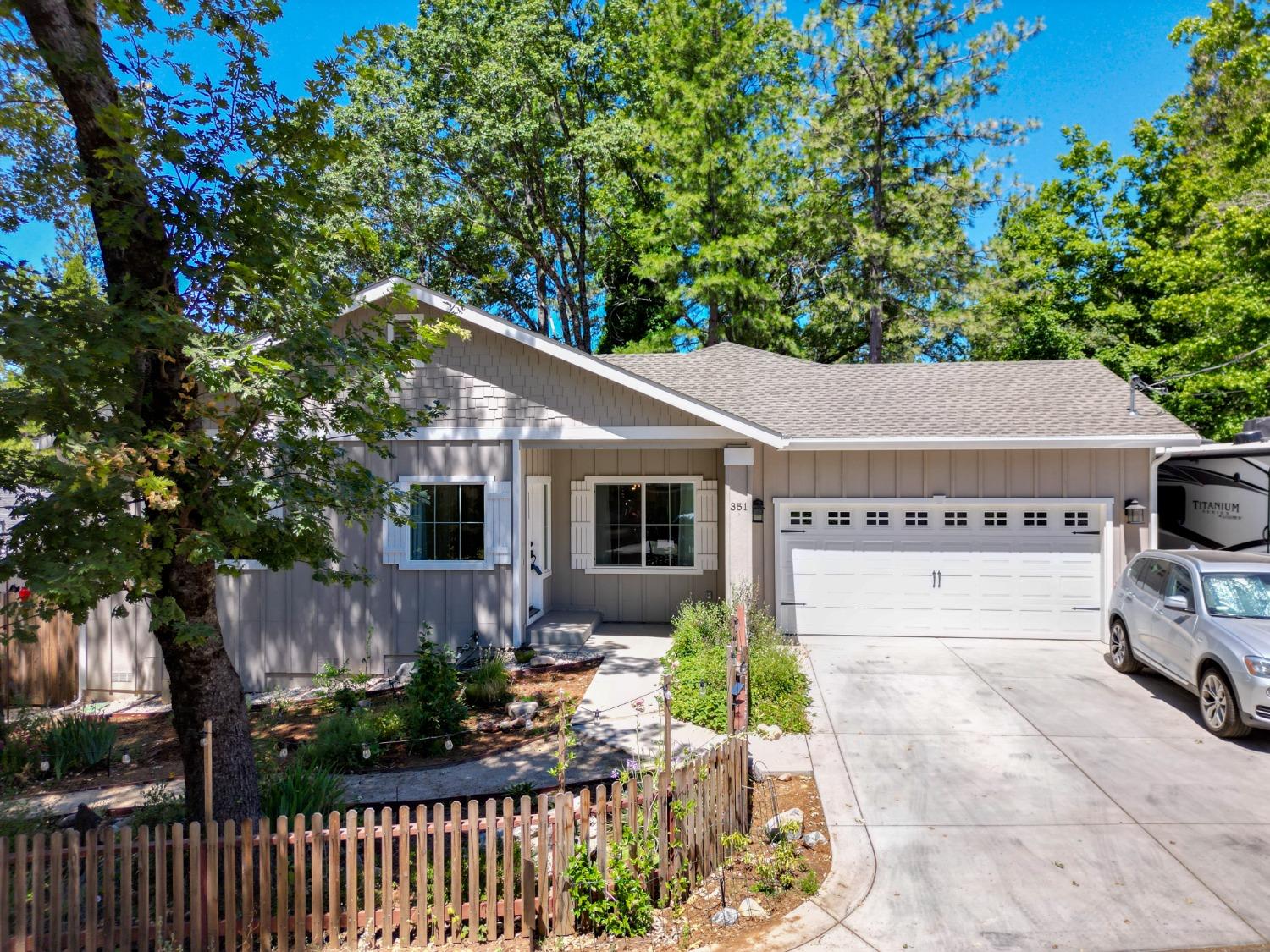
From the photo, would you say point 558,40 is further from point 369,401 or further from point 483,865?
point 483,865

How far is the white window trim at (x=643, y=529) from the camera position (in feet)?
40.5

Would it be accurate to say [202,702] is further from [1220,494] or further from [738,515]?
[1220,494]

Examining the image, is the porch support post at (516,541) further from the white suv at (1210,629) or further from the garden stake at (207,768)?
the white suv at (1210,629)

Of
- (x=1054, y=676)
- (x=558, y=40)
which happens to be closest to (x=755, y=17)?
(x=558, y=40)

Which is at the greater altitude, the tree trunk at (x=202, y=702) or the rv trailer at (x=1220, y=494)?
the rv trailer at (x=1220, y=494)

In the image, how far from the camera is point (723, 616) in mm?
9797

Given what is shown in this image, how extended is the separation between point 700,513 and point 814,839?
7483 millimetres

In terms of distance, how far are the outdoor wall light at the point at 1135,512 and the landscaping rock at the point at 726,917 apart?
913cm

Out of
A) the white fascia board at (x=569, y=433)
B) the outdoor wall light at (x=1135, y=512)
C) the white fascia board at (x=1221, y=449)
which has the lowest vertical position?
the outdoor wall light at (x=1135, y=512)

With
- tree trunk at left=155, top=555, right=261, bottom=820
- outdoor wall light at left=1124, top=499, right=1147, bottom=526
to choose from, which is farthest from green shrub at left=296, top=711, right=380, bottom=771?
outdoor wall light at left=1124, top=499, right=1147, bottom=526

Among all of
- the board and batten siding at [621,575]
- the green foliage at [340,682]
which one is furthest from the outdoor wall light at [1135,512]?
the green foliage at [340,682]

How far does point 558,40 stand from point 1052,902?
2445 cm

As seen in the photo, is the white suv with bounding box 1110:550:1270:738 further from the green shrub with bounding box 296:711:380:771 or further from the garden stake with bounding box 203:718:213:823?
the garden stake with bounding box 203:718:213:823

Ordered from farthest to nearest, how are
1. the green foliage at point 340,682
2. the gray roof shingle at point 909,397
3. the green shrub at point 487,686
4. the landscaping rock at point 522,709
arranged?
the gray roof shingle at point 909,397, the green foliage at point 340,682, the green shrub at point 487,686, the landscaping rock at point 522,709
